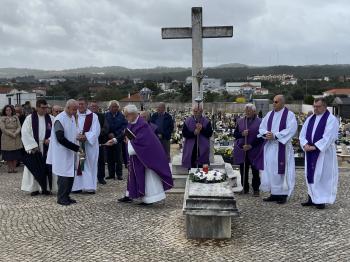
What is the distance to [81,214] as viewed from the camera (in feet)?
25.5

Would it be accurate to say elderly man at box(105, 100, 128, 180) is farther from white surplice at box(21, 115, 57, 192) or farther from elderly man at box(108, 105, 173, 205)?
elderly man at box(108, 105, 173, 205)

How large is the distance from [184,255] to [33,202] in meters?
3.93

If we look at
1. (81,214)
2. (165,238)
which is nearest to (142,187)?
(81,214)

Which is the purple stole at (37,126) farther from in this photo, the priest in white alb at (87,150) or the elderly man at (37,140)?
the priest in white alb at (87,150)

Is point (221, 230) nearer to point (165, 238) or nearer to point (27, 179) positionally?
point (165, 238)

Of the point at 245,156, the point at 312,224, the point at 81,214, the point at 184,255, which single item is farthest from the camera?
the point at 245,156

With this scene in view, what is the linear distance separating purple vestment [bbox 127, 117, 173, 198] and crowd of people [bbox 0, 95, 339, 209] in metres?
0.02

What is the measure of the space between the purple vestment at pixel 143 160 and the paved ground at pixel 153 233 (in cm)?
38

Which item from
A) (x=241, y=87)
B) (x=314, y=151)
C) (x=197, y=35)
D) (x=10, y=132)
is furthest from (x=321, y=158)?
(x=241, y=87)

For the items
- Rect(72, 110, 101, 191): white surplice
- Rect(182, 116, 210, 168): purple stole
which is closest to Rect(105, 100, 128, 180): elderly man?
Rect(72, 110, 101, 191): white surplice

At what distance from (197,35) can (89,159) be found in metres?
3.37

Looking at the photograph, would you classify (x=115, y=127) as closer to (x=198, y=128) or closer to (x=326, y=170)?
(x=198, y=128)

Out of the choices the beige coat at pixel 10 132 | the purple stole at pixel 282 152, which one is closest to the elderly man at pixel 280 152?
the purple stole at pixel 282 152

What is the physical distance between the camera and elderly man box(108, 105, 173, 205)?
8211mm
